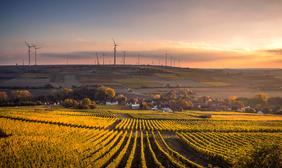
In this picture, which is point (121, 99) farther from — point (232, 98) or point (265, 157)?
point (265, 157)

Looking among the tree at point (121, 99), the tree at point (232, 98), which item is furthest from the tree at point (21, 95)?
the tree at point (232, 98)

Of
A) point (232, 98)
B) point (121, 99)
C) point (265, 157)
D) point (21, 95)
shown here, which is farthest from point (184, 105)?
point (265, 157)

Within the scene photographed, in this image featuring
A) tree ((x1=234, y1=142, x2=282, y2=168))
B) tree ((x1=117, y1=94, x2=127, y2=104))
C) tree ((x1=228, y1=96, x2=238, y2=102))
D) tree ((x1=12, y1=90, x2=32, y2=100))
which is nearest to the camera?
tree ((x1=234, y1=142, x2=282, y2=168))

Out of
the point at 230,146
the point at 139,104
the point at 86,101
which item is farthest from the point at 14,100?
the point at 230,146

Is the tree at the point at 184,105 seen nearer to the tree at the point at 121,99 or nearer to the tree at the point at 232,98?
the tree at the point at 121,99

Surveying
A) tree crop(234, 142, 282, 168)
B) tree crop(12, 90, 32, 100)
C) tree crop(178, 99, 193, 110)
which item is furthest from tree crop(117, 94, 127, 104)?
tree crop(234, 142, 282, 168)

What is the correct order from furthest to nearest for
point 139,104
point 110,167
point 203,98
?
point 203,98 < point 139,104 < point 110,167

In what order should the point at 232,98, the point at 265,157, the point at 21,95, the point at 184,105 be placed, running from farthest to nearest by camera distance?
the point at 232,98 → the point at 184,105 → the point at 21,95 → the point at 265,157

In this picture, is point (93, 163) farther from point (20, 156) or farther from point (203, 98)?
point (203, 98)

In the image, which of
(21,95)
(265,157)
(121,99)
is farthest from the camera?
(121,99)

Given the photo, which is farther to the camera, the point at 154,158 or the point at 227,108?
the point at 227,108

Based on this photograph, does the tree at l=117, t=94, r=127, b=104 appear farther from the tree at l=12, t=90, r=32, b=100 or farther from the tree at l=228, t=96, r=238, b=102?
the tree at l=228, t=96, r=238, b=102
